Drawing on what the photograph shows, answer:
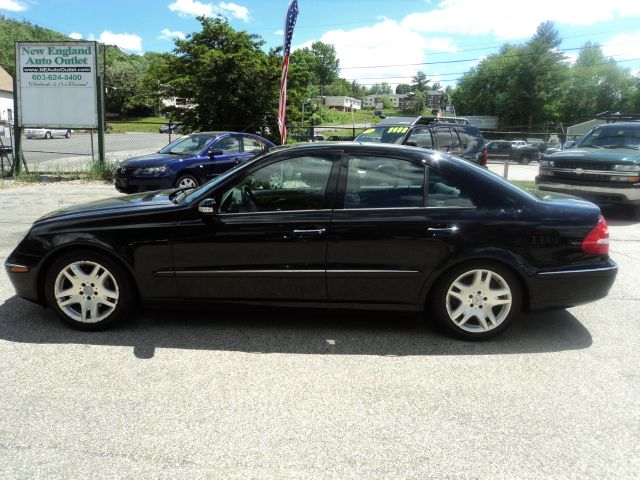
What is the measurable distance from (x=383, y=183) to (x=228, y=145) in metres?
8.34

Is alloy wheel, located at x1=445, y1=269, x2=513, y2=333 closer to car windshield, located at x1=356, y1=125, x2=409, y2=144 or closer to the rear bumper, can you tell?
the rear bumper

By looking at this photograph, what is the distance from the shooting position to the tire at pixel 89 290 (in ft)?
13.4

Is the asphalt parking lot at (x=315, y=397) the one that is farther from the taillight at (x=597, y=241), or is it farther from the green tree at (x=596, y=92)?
the green tree at (x=596, y=92)

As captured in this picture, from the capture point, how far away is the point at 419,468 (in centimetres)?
255

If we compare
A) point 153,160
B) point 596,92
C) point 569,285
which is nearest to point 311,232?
point 569,285

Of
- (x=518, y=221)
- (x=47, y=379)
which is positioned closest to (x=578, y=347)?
(x=518, y=221)

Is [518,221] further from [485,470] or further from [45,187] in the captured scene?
[45,187]

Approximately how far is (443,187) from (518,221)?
61 centimetres

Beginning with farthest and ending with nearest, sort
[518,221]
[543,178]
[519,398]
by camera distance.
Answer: [543,178], [518,221], [519,398]

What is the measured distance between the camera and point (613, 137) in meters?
10.5

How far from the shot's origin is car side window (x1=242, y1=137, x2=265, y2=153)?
12.1 m

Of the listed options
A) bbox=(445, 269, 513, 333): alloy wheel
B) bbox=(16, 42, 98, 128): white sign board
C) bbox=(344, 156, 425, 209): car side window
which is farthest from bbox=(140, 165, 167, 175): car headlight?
bbox=(445, 269, 513, 333): alloy wheel

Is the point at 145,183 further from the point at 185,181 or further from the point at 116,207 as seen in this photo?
the point at 116,207

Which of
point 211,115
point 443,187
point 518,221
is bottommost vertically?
point 518,221
